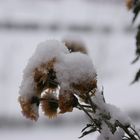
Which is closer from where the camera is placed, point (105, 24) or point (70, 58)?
point (70, 58)

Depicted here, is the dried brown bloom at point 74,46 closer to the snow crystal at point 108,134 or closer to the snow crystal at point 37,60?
the snow crystal at point 37,60

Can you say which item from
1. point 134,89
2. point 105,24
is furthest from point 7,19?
point 134,89

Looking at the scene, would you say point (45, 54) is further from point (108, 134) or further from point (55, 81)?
point (108, 134)

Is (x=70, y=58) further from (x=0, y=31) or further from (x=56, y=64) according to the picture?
(x=0, y=31)

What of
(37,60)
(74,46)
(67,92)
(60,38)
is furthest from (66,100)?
(60,38)

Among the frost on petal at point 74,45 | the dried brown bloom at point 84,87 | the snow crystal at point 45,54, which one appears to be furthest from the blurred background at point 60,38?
the dried brown bloom at point 84,87

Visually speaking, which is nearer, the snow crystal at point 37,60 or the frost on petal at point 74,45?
the snow crystal at point 37,60
